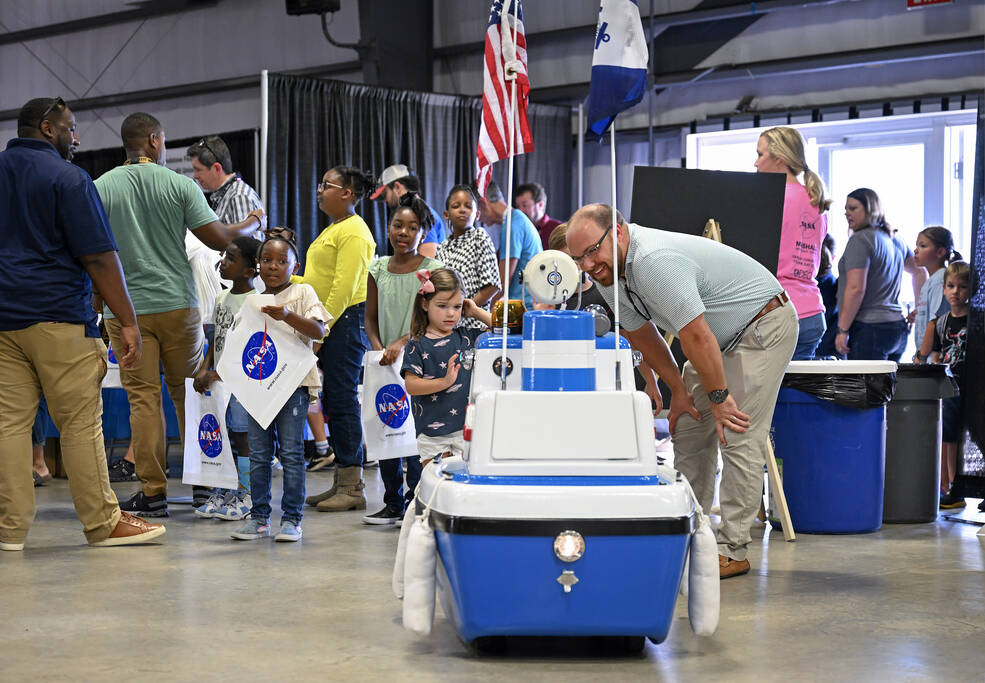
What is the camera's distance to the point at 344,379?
15.5ft

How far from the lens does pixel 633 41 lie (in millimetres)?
2979

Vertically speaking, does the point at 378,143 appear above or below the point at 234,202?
above

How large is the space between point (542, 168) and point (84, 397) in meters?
6.21

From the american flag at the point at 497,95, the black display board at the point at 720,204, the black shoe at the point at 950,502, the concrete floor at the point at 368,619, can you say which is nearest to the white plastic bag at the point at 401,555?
the concrete floor at the point at 368,619

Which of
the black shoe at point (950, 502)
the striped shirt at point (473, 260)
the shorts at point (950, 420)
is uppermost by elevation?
the striped shirt at point (473, 260)

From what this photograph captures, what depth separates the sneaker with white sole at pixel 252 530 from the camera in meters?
4.11

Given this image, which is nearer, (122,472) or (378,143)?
(122,472)

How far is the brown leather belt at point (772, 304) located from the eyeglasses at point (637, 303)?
362mm

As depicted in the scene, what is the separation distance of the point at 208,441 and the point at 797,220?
2511 millimetres

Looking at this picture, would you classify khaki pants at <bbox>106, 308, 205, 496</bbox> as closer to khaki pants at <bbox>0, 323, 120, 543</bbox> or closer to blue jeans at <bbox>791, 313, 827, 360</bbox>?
khaki pants at <bbox>0, 323, 120, 543</bbox>

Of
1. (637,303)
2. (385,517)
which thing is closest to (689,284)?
(637,303)

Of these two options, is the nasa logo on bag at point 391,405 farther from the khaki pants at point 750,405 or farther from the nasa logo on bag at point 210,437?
the khaki pants at point 750,405

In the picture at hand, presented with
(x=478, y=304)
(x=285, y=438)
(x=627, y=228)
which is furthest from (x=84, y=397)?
(x=627, y=228)

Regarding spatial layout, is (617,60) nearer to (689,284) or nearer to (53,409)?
(689,284)
